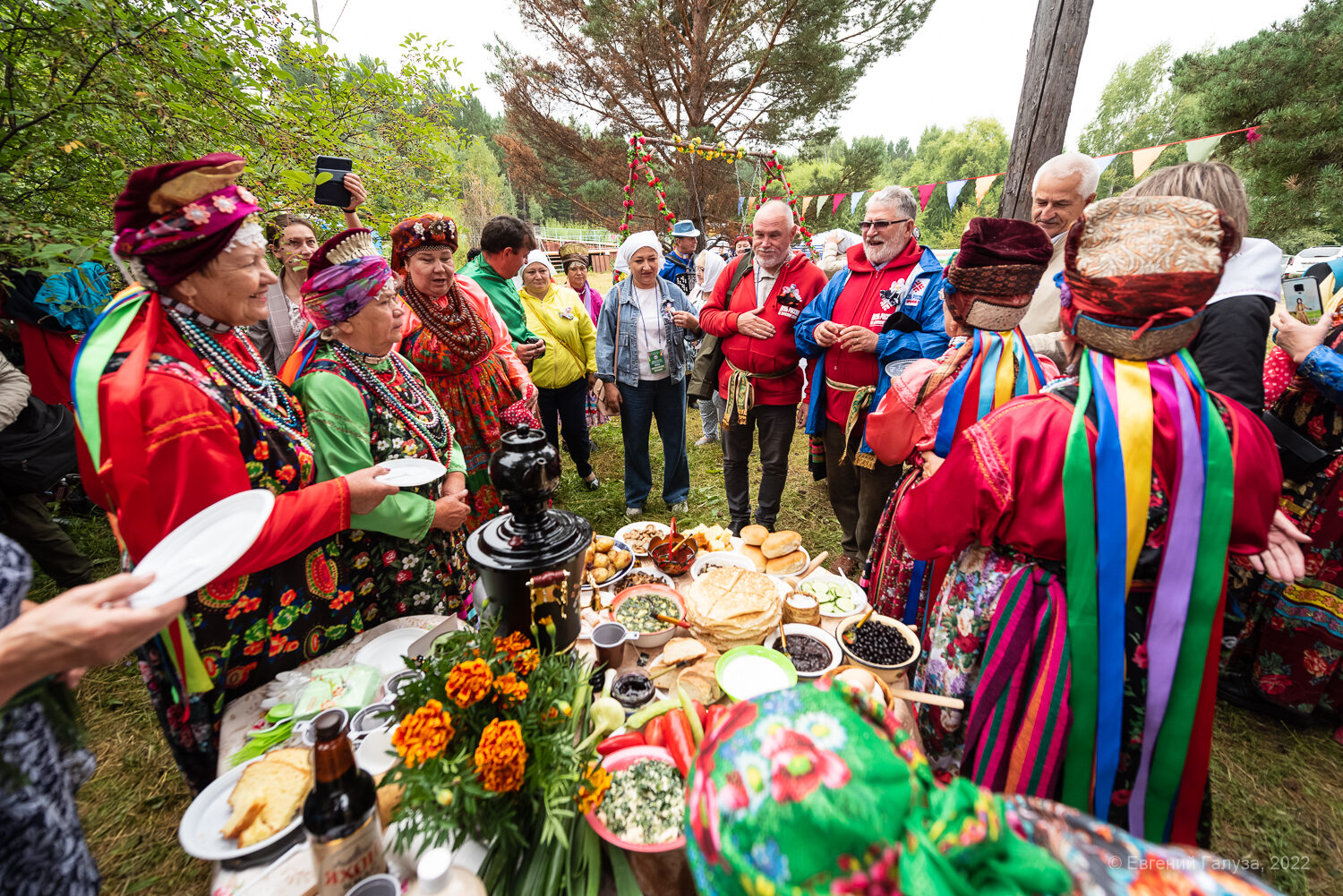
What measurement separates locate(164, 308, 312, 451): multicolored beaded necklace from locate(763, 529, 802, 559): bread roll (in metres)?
1.96

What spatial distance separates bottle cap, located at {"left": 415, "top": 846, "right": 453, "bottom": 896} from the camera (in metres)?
1.05

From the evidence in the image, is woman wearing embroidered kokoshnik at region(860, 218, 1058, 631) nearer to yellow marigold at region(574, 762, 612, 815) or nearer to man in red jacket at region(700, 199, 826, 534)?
yellow marigold at region(574, 762, 612, 815)

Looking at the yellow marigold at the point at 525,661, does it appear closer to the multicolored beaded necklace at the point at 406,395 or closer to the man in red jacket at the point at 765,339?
the multicolored beaded necklace at the point at 406,395

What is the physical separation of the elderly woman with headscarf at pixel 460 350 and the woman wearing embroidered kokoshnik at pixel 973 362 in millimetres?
2265

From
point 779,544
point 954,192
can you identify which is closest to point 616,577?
point 779,544

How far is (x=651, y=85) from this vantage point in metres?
11.1

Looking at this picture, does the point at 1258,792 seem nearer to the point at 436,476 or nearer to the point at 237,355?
the point at 436,476

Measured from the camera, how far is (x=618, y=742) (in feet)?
4.71

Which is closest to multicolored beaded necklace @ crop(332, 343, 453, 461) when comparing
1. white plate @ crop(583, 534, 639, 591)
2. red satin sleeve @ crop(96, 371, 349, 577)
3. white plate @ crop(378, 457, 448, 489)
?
white plate @ crop(378, 457, 448, 489)

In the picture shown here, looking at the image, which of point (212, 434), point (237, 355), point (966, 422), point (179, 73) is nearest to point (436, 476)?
point (212, 434)

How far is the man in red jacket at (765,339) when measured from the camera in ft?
12.7

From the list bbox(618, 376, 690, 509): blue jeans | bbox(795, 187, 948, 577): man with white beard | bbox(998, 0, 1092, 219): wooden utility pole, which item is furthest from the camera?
bbox(618, 376, 690, 509): blue jeans

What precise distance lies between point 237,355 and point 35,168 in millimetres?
2826

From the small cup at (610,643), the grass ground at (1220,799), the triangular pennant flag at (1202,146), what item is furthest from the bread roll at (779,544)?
the triangular pennant flag at (1202,146)
